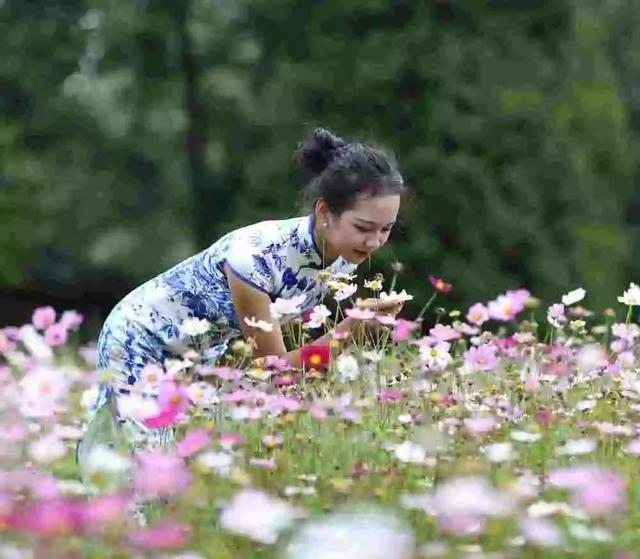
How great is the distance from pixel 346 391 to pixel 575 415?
47cm

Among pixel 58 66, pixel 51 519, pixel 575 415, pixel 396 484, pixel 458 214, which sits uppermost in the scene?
pixel 58 66

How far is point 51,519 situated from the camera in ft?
3.55

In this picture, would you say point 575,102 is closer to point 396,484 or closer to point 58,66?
point 58,66

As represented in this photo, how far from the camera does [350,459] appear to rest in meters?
1.83

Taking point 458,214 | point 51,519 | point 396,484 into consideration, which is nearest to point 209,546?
point 51,519

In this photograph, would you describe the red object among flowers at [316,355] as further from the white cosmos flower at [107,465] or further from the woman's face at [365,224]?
the white cosmos flower at [107,465]

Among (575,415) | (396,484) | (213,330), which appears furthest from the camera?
(213,330)

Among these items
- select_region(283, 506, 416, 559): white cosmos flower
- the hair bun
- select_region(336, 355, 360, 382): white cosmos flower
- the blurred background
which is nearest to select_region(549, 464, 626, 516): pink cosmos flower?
select_region(283, 506, 416, 559): white cosmos flower

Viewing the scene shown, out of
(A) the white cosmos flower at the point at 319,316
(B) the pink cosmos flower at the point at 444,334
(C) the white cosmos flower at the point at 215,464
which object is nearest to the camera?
(C) the white cosmos flower at the point at 215,464

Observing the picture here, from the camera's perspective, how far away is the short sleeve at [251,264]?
2.57 meters

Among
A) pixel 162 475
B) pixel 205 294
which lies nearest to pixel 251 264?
pixel 205 294

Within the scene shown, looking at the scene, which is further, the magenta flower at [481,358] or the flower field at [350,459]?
the magenta flower at [481,358]

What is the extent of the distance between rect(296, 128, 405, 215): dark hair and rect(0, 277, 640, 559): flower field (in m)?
0.22

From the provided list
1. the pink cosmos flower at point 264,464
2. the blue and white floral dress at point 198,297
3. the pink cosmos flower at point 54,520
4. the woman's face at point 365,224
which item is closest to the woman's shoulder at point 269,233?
the blue and white floral dress at point 198,297
